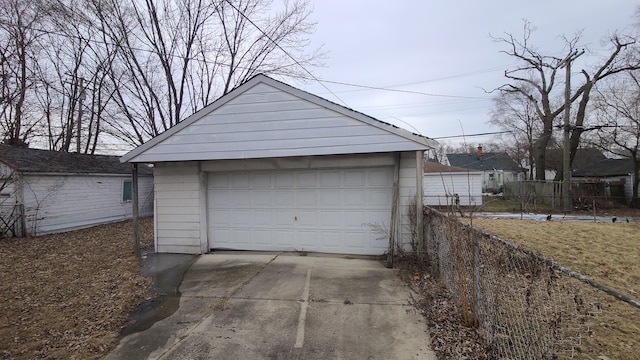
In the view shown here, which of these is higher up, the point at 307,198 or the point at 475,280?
the point at 307,198

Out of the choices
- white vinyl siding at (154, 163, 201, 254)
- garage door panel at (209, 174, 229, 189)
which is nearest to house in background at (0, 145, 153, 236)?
white vinyl siding at (154, 163, 201, 254)

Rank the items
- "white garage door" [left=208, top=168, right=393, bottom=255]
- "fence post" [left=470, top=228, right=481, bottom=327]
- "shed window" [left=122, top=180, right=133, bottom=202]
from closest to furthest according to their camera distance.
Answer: "fence post" [left=470, top=228, right=481, bottom=327] → "white garage door" [left=208, top=168, right=393, bottom=255] → "shed window" [left=122, top=180, right=133, bottom=202]

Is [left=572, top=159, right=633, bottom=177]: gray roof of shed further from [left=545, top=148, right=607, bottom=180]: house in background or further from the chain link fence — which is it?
the chain link fence

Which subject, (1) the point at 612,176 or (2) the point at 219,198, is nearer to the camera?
(2) the point at 219,198

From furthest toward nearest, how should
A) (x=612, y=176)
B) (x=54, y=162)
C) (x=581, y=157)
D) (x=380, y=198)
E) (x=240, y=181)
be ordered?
1. (x=581, y=157)
2. (x=612, y=176)
3. (x=54, y=162)
4. (x=240, y=181)
5. (x=380, y=198)

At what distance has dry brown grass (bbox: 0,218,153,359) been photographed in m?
3.75

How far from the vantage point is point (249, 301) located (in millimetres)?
4902

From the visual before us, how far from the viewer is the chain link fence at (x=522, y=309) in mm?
2781

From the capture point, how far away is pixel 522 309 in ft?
12.0

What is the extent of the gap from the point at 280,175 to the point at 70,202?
1135 centimetres

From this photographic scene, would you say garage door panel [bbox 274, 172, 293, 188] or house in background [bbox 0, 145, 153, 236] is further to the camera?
house in background [bbox 0, 145, 153, 236]

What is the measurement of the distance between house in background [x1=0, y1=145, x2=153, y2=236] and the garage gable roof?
326 inches

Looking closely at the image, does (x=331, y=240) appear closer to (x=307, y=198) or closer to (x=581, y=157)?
(x=307, y=198)

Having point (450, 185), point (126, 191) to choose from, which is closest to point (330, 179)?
point (126, 191)
